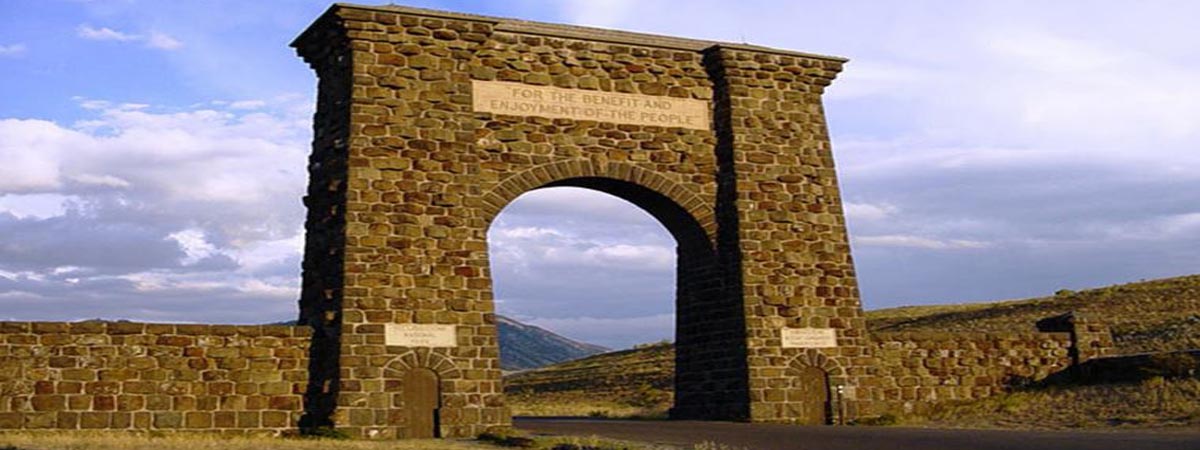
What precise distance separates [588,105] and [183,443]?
10071mm

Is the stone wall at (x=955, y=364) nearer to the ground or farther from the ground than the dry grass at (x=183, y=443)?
farther from the ground

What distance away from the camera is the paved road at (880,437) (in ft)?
51.3

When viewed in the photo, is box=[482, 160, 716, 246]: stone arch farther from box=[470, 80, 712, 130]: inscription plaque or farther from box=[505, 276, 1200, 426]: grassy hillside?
box=[505, 276, 1200, 426]: grassy hillside

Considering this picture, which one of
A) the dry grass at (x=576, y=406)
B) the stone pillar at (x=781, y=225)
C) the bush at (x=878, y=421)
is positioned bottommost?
the bush at (x=878, y=421)

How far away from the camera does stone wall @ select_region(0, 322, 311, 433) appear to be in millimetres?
18828

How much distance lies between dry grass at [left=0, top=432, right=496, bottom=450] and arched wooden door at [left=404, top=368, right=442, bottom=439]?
93cm

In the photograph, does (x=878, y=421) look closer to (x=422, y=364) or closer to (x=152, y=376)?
(x=422, y=364)

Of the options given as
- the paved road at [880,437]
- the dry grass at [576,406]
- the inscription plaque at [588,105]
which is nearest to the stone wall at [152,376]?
the paved road at [880,437]

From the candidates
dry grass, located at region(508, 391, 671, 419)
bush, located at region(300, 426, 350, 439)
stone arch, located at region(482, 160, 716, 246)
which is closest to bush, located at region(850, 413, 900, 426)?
stone arch, located at region(482, 160, 716, 246)

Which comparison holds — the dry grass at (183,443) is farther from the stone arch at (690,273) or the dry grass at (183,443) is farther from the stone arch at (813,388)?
the stone arch at (813,388)

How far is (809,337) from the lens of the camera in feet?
78.7

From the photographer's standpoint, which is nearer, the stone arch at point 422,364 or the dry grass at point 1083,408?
the stone arch at point 422,364

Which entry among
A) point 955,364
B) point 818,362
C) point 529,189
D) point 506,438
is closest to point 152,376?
point 506,438

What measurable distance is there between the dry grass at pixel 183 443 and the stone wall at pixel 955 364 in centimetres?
933
